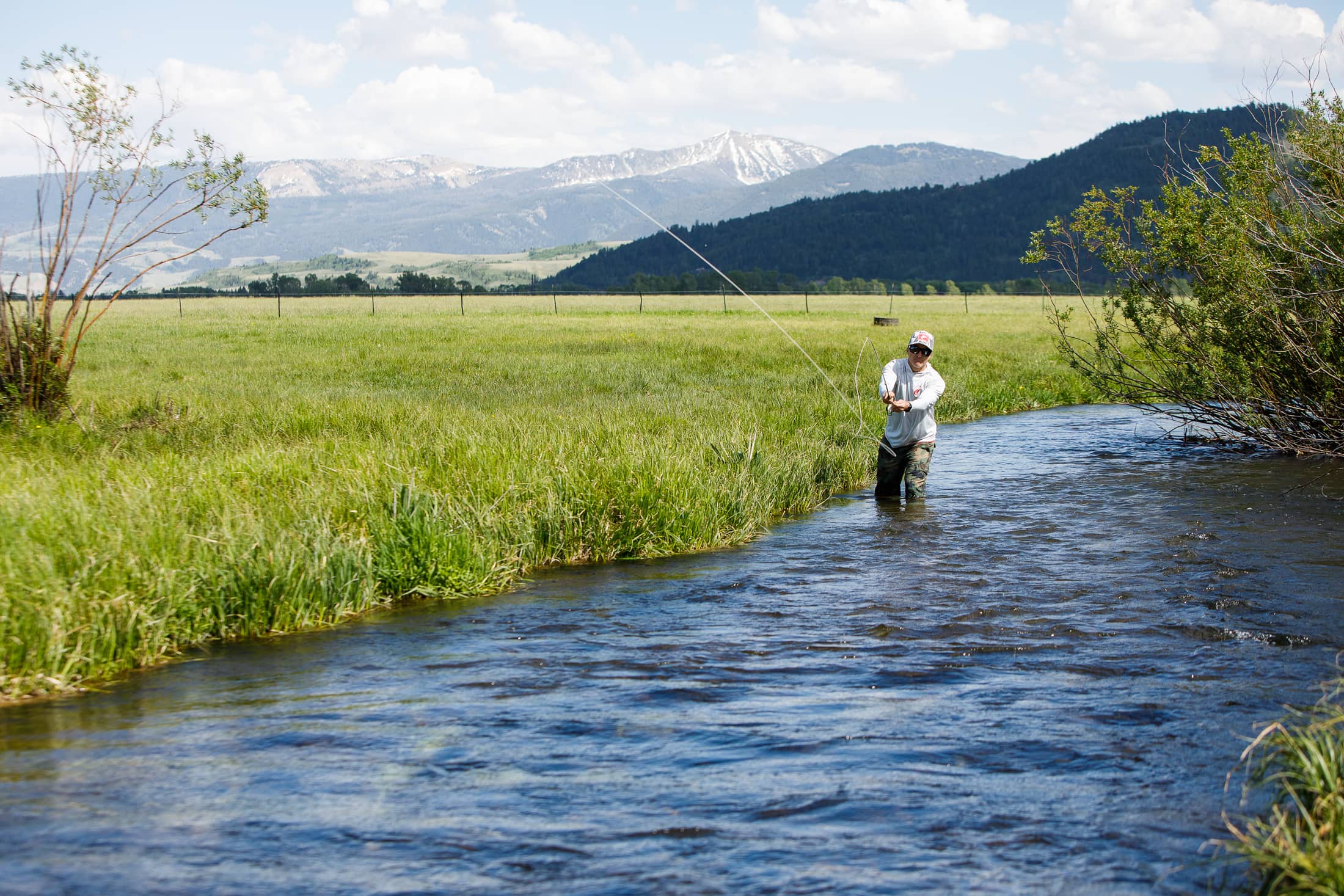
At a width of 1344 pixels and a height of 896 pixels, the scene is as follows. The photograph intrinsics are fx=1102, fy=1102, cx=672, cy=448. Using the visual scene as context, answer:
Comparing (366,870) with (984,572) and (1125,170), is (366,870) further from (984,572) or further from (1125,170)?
(1125,170)

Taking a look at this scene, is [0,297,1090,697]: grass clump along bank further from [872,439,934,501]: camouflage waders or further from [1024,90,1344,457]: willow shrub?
[1024,90,1344,457]: willow shrub

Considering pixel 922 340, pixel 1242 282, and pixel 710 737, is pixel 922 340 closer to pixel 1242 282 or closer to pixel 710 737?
pixel 1242 282

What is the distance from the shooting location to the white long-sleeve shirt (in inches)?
457

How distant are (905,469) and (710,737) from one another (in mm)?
7427

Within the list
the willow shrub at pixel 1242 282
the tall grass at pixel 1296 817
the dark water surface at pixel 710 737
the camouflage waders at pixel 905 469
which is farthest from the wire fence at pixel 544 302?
the tall grass at pixel 1296 817

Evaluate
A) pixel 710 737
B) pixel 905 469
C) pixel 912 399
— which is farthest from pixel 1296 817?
pixel 905 469

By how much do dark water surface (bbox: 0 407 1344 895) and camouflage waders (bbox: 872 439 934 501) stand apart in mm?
2875

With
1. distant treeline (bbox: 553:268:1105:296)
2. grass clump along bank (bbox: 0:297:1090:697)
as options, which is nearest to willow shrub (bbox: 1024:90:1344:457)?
grass clump along bank (bbox: 0:297:1090:697)

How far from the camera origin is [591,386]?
20094mm

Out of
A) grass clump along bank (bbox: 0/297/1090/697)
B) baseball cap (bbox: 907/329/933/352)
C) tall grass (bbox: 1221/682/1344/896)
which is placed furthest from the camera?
baseball cap (bbox: 907/329/933/352)

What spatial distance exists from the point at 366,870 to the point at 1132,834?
2.95 meters

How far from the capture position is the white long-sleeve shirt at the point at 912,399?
11609mm

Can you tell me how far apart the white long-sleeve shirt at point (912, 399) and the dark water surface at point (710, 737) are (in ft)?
8.81

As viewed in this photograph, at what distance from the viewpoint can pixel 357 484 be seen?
9.05 metres
